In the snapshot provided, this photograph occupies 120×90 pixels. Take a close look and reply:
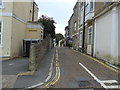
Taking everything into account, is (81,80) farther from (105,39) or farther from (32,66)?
(105,39)

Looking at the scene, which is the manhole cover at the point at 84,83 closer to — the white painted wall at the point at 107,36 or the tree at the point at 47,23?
the white painted wall at the point at 107,36

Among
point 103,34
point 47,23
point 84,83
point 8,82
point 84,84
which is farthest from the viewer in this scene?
point 47,23

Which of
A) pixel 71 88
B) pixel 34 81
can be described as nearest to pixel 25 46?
pixel 34 81

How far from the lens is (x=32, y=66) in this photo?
470 inches

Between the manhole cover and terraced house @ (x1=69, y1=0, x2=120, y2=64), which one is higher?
terraced house @ (x1=69, y1=0, x2=120, y2=64)

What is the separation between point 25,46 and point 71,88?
15.4 metres

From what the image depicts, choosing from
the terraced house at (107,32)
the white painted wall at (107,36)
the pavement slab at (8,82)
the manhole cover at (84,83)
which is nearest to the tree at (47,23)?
the terraced house at (107,32)

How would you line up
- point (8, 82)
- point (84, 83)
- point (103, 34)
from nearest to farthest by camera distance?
point (84, 83)
point (8, 82)
point (103, 34)

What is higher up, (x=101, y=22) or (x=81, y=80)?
(x=101, y=22)

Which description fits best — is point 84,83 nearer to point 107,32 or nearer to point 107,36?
point 107,36

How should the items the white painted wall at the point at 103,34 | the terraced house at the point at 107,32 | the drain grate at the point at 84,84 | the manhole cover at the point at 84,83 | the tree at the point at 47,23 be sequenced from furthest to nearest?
the tree at the point at 47,23 → the white painted wall at the point at 103,34 → the terraced house at the point at 107,32 → the manhole cover at the point at 84,83 → the drain grate at the point at 84,84

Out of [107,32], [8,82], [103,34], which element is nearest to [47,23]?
[103,34]

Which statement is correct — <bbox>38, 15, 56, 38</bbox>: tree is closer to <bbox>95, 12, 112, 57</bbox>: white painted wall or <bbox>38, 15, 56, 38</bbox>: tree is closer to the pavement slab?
<bbox>95, 12, 112, 57</bbox>: white painted wall

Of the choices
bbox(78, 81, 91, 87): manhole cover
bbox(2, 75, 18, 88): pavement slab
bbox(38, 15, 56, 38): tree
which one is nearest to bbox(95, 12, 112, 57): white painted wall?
bbox(78, 81, 91, 87): manhole cover
